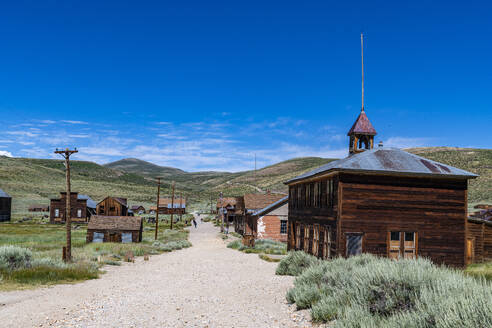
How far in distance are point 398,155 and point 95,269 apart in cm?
1670

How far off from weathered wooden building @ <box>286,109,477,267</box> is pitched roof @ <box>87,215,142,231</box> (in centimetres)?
2401

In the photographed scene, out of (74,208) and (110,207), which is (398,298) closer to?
(110,207)

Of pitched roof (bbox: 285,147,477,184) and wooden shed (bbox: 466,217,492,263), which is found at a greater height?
pitched roof (bbox: 285,147,477,184)

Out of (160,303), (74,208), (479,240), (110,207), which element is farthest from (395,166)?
(74,208)

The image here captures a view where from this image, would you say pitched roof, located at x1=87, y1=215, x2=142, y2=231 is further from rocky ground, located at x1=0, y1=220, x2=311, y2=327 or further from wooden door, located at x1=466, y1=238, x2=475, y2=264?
wooden door, located at x1=466, y1=238, x2=475, y2=264

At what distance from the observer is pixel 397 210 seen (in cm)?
1933

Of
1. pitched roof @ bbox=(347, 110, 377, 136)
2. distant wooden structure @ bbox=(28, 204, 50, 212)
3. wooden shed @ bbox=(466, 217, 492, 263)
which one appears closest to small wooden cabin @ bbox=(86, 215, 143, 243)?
pitched roof @ bbox=(347, 110, 377, 136)

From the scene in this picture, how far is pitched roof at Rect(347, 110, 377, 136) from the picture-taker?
2450cm

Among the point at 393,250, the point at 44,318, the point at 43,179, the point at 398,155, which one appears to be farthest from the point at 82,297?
the point at 43,179

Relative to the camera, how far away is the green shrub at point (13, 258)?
17500mm

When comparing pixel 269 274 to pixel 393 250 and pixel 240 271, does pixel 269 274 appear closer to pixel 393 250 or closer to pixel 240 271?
pixel 240 271

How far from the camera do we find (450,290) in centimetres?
730

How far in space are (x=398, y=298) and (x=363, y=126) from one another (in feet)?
58.3

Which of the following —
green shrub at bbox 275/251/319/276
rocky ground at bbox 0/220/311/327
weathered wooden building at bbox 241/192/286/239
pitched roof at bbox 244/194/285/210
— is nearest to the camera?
rocky ground at bbox 0/220/311/327
